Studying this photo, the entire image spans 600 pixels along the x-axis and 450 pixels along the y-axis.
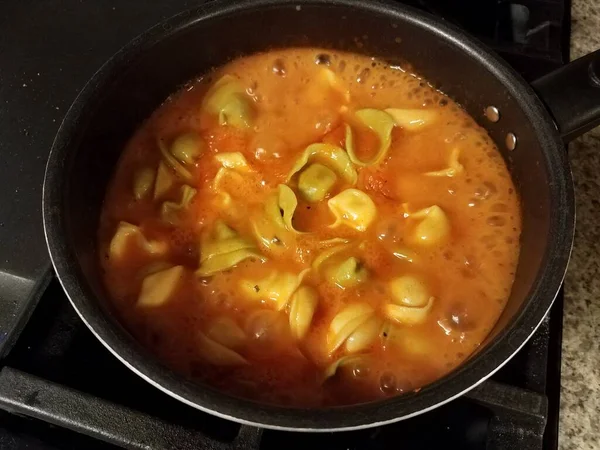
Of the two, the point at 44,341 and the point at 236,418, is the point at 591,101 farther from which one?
the point at 44,341

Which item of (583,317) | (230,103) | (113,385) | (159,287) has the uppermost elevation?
(230,103)

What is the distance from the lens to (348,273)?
1102 millimetres

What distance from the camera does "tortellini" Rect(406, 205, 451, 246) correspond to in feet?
3.77

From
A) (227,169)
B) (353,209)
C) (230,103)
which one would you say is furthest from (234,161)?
(353,209)

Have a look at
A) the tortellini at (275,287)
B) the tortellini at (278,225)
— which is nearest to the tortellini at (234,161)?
the tortellini at (278,225)

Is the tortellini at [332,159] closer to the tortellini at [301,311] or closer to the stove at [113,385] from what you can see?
the tortellini at [301,311]

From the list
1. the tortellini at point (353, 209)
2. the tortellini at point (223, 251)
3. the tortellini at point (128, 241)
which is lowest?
the tortellini at point (353, 209)

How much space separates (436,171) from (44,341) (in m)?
0.76

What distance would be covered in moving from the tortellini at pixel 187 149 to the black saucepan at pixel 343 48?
→ 0.10 m

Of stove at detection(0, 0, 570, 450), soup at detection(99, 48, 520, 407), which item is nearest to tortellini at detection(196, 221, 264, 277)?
soup at detection(99, 48, 520, 407)

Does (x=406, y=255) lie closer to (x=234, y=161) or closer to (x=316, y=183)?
(x=316, y=183)

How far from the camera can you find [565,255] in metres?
0.93

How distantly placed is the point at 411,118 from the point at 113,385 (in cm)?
75

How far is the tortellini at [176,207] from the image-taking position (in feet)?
3.88
